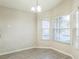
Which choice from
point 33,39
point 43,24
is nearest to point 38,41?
point 33,39

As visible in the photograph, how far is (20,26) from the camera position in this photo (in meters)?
5.55

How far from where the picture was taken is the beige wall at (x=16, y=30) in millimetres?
4840

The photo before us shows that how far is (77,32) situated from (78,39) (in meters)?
0.26

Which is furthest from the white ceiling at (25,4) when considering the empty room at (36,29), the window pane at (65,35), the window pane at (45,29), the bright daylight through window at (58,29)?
the window pane at (65,35)

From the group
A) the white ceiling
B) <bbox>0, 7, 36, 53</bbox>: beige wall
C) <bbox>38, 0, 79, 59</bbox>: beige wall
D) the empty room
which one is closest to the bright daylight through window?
the empty room

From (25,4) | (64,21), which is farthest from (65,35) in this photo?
(25,4)

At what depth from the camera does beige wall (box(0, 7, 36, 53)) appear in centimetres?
484

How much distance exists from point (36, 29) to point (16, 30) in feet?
4.81

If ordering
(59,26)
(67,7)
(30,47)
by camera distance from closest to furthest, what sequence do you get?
(67,7), (59,26), (30,47)

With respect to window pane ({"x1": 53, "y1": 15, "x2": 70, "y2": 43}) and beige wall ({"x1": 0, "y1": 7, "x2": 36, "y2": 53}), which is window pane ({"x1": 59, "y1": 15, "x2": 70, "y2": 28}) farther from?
beige wall ({"x1": 0, "y1": 7, "x2": 36, "y2": 53})

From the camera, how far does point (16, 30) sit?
5.37 meters

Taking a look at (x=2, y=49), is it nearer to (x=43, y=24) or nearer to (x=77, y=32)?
(x=43, y=24)

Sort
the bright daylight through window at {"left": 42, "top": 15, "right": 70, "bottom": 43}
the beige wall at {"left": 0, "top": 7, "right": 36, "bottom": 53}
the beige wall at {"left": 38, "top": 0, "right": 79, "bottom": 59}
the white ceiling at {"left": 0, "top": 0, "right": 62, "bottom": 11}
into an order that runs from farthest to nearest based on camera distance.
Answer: the bright daylight through window at {"left": 42, "top": 15, "right": 70, "bottom": 43}, the beige wall at {"left": 0, "top": 7, "right": 36, "bottom": 53}, the white ceiling at {"left": 0, "top": 0, "right": 62, "bottom": 11}, the beige wall at {"left": 38, "top": 0, "right": 79, "bottom": 59}

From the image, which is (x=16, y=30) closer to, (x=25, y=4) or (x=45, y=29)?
(x=25, y=4)
